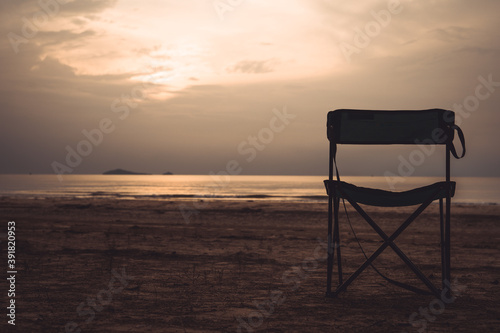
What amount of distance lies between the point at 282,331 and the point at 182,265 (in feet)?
10.1

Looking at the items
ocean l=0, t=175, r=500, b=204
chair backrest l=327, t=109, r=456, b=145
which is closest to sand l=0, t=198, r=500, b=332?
chair backrest l=327, t=109, r=456, b=145

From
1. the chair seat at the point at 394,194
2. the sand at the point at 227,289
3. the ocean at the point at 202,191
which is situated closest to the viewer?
the sand at the point at 227,289

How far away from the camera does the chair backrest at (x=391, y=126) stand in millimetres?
4102

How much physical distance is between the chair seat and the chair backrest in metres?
0.44

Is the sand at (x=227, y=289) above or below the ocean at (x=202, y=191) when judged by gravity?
below

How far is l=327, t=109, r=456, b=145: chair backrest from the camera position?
161 inches

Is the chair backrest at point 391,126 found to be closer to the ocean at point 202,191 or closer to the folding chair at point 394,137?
the folding chair at point 394,137

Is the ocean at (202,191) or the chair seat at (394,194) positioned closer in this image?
the chair seat at (394,194)

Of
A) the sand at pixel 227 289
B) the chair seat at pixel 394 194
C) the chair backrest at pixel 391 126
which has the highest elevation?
the chair backrest at pixel 391 126

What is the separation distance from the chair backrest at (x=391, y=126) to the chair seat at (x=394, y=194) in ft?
1.46

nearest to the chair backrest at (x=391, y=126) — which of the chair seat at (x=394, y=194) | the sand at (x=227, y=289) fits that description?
the chair seat at (x=394, y=194)

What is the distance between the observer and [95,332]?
3.23 m

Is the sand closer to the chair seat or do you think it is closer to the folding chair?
the folding chair

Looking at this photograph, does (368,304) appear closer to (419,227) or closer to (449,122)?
(449,122)
